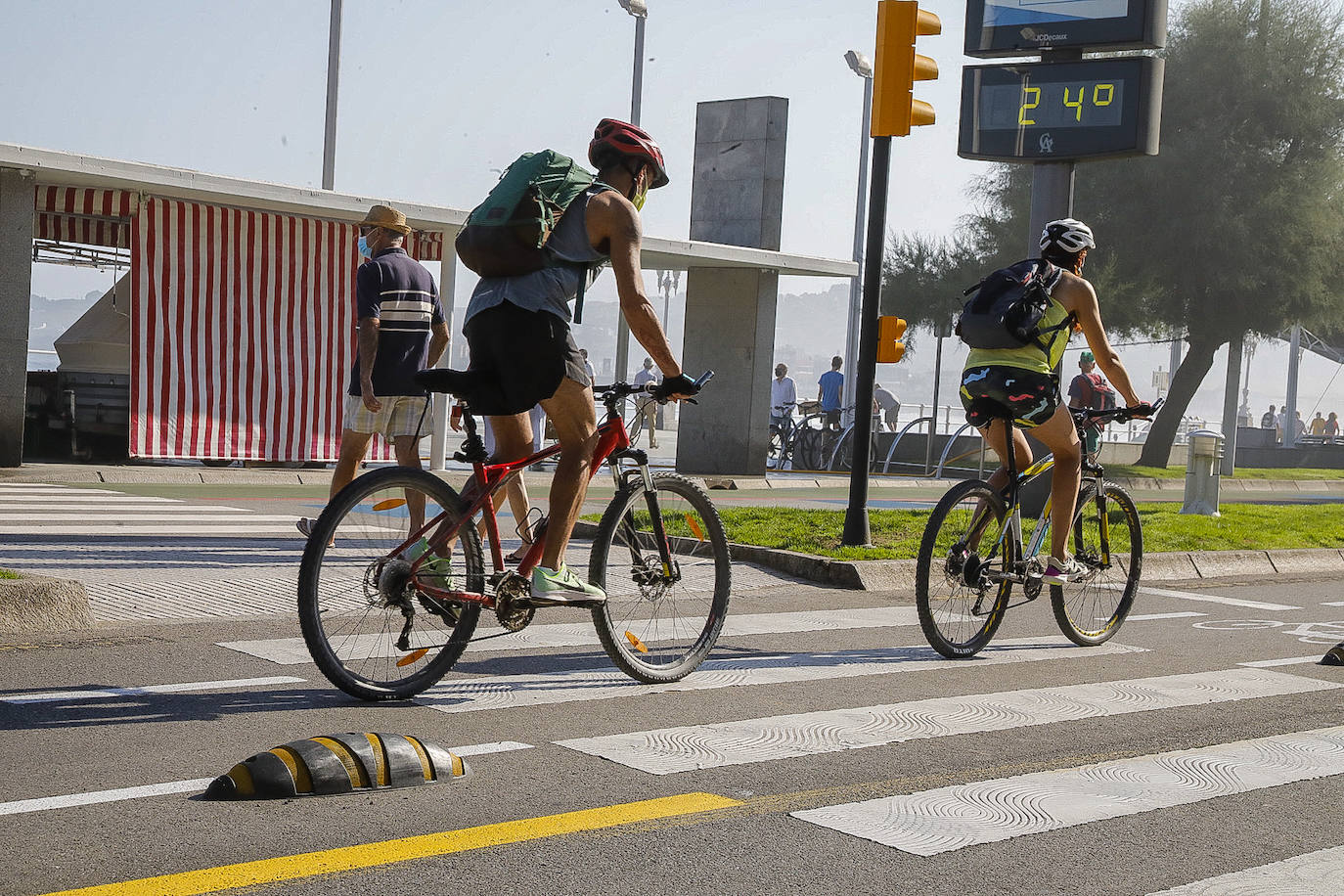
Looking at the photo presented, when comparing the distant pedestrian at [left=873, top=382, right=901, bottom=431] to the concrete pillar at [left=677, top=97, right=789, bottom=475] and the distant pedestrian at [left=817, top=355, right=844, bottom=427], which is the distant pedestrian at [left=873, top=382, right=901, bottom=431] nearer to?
the distant pedestrian at [left=817, top=355, right=844, bottom=427]

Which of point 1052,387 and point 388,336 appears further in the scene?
point 388,336

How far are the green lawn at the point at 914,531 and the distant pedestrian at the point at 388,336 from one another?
2653 millimetres

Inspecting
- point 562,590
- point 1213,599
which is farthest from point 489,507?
point 1213,599

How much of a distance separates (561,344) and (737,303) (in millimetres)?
15452

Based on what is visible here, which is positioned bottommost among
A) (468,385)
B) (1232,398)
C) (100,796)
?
(100,796)

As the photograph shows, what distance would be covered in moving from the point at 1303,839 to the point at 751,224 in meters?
17.2

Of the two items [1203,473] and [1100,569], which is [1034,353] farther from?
[1203,473]

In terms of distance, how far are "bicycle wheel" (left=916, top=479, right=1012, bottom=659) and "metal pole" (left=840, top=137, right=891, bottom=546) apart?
10.9 feet

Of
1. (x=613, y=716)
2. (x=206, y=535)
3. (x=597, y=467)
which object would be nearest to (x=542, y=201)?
(x=597, y=467)

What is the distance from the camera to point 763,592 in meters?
9.02

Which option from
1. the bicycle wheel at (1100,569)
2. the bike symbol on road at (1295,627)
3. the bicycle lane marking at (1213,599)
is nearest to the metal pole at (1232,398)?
the bicycle lane marking at (1213,599)

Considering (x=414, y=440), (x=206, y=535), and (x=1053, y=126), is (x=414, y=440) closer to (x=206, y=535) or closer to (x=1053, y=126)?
(x=206, y=535)

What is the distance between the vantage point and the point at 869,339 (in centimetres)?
1040

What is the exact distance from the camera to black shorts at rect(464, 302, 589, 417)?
211 inches
